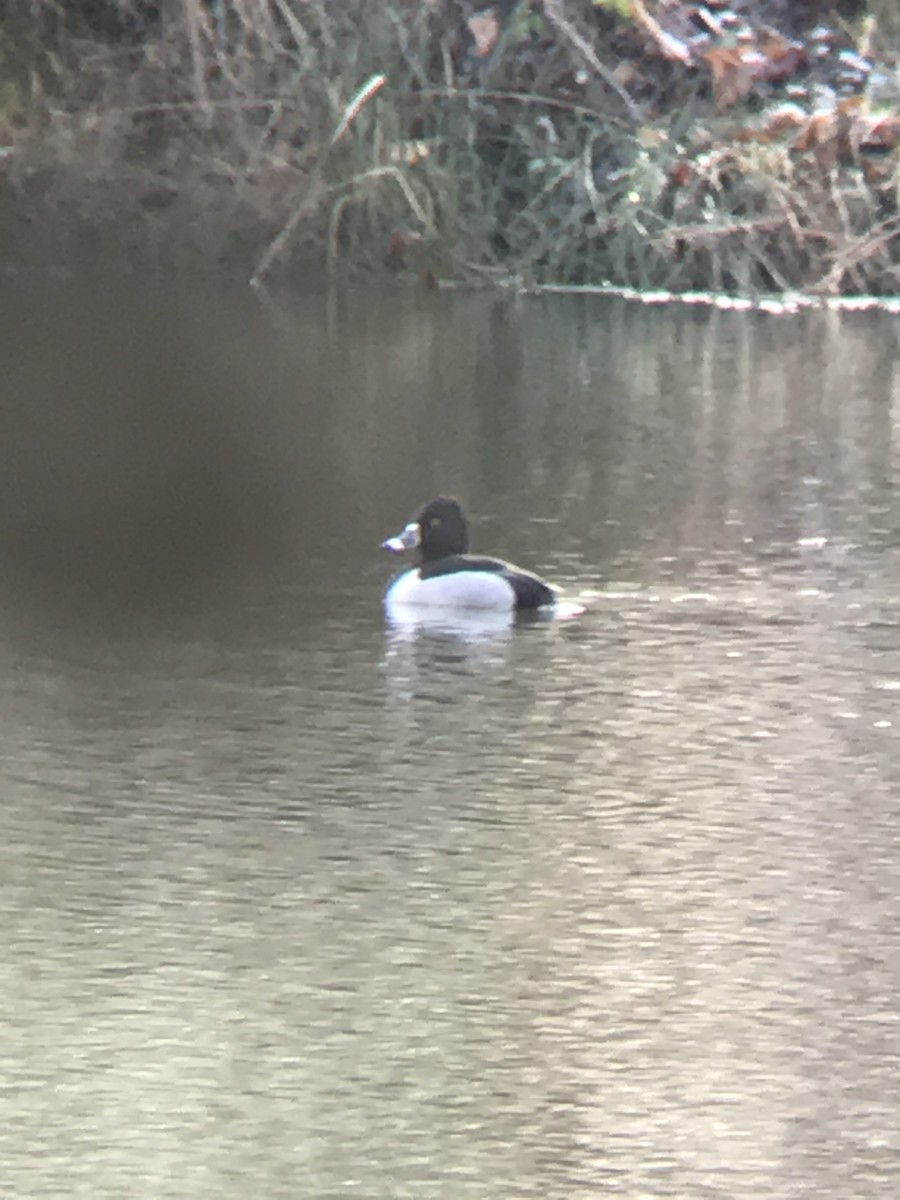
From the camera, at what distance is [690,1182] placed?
451 centimetres

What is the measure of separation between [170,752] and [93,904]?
1.32 m

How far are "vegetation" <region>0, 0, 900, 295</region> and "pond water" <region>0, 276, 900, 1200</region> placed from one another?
20.2ft

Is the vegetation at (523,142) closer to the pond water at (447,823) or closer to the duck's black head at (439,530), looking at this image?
the pond water at (447,823)

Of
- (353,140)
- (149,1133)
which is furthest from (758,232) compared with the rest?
(149,1133)

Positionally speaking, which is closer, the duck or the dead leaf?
the duck

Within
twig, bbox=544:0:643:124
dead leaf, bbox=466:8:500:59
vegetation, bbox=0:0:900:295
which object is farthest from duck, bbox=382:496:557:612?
dead leaf, bbox=466:8:500:59

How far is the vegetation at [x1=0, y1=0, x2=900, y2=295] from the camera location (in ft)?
62.4

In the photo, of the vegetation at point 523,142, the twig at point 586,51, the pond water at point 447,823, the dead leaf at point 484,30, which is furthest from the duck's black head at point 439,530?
the dead leaf at point 484,30

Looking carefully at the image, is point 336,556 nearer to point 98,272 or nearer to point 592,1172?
point 592,1172

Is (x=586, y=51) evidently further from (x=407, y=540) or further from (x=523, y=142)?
(x=407, y=540)

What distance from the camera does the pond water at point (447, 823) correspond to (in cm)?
475

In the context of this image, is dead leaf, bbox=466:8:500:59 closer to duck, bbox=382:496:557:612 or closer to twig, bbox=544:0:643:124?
twig, bbox=544:0:643:124

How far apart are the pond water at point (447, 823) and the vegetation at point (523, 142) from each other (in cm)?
615

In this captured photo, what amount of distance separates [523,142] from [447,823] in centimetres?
1362
